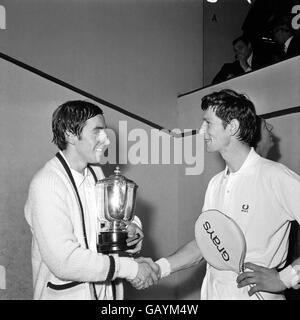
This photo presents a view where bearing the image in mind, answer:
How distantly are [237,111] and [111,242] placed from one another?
82 cm

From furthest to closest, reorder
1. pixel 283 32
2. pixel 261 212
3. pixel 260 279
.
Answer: pixel 283 32 < pixel 261 212 < pixel 260 279

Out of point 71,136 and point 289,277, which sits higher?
point 71,136

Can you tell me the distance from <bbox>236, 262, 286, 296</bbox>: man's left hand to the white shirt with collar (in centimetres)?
7

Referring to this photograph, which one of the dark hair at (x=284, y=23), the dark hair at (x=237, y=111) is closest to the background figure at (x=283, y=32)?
the dark hair at (x=284, y=23)

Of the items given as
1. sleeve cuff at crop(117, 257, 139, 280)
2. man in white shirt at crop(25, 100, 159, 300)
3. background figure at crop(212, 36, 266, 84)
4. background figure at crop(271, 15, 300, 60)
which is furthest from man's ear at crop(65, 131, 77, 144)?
A: background figure at crop(212, 36, 266, 84)

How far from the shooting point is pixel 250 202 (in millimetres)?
1972

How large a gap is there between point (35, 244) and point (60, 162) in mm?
362

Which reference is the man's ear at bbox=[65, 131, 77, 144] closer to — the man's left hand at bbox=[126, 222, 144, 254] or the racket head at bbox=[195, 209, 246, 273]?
the man's left hand at bbox=[126, 222, 144, 254]

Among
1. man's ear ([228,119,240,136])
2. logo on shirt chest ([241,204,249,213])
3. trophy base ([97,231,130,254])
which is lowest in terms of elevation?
trophy base ([97,231,130,254])

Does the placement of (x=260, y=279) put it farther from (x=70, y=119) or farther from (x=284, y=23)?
(x=284, y=23)

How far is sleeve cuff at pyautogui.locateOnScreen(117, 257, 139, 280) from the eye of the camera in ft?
6.45

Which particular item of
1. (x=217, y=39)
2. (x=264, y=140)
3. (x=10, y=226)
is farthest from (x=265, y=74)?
(x=10, y=226)

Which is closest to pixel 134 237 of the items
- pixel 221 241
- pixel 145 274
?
pixel 145 274

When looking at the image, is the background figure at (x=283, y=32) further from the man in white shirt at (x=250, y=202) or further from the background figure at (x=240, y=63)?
the man in white shirt at (x=250, y=202)
